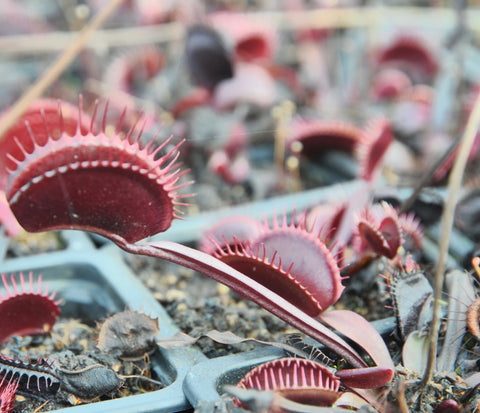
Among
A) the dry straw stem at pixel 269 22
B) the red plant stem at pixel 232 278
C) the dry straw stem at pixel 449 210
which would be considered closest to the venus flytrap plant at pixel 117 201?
the red plant stem at pixel 232 278

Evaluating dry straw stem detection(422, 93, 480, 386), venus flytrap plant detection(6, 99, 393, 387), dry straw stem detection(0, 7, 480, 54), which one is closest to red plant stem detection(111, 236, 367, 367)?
venus flytrap plant detection(6, 99, 393, 387)

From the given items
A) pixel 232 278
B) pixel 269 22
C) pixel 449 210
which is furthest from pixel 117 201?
pixel 269 22

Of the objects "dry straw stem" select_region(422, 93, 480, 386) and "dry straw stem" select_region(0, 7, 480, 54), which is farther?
"dry straw stem" select_region(0, 7, 480, 54)

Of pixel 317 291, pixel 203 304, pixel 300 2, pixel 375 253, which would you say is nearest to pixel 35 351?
pixel 203 304

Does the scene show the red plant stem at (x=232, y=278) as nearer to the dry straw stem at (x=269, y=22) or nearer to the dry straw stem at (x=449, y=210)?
the dry straw stem at (x=449, y=210)

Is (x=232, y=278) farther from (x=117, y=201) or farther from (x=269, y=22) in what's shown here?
(x=269, y=22)

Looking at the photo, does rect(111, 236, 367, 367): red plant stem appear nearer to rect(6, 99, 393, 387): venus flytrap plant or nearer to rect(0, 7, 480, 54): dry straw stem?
rect(6, 99, 393, 387): venus flytrap plant

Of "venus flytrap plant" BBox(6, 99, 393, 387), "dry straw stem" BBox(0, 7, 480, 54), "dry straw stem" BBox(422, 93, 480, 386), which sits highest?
"dry straw stem" BBox(0, 7, 480, 54)
